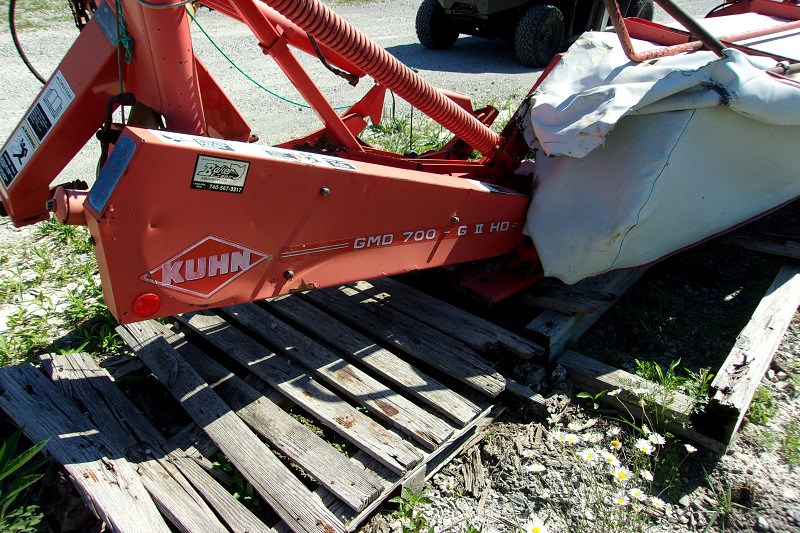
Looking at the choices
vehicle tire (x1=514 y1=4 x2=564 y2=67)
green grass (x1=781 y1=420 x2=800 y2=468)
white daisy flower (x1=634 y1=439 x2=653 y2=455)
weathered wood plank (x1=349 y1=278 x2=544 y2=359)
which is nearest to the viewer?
white daisy flower (x1=634 y1=439 x2=653 y2=455)

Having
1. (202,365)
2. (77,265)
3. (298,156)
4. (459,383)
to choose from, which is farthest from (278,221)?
(77,265)

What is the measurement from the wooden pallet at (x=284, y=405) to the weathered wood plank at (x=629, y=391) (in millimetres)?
250

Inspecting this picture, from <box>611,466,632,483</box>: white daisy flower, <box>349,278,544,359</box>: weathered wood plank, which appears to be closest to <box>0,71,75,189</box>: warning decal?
<box>349,278,544,359</box>: weathered wood plank

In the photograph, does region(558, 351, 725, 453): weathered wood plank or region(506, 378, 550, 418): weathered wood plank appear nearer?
region(558, 351, 725, 453): weathered wood plank

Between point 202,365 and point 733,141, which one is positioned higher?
point 733,141

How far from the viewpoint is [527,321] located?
333 centimetres

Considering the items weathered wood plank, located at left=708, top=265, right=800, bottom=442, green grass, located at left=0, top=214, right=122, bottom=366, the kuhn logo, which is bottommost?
green grass, located at left=0, top=214, right=122, bottom=366

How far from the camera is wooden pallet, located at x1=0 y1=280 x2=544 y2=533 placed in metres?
2.24

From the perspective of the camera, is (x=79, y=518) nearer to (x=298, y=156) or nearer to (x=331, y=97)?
(x=298, y=156)

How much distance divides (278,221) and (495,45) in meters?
8.33

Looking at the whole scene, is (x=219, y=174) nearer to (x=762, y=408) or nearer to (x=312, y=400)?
(x=312, y=400)

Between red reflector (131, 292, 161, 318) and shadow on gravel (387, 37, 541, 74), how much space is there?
6726 mm

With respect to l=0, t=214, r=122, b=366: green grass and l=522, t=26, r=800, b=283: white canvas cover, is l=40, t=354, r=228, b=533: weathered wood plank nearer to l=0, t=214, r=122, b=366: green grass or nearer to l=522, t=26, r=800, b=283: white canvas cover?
l=0, t=214, r=122, b=366: green grass

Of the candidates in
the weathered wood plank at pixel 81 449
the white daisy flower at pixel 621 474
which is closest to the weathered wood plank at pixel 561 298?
the white daisy flower at pixel 621 474
